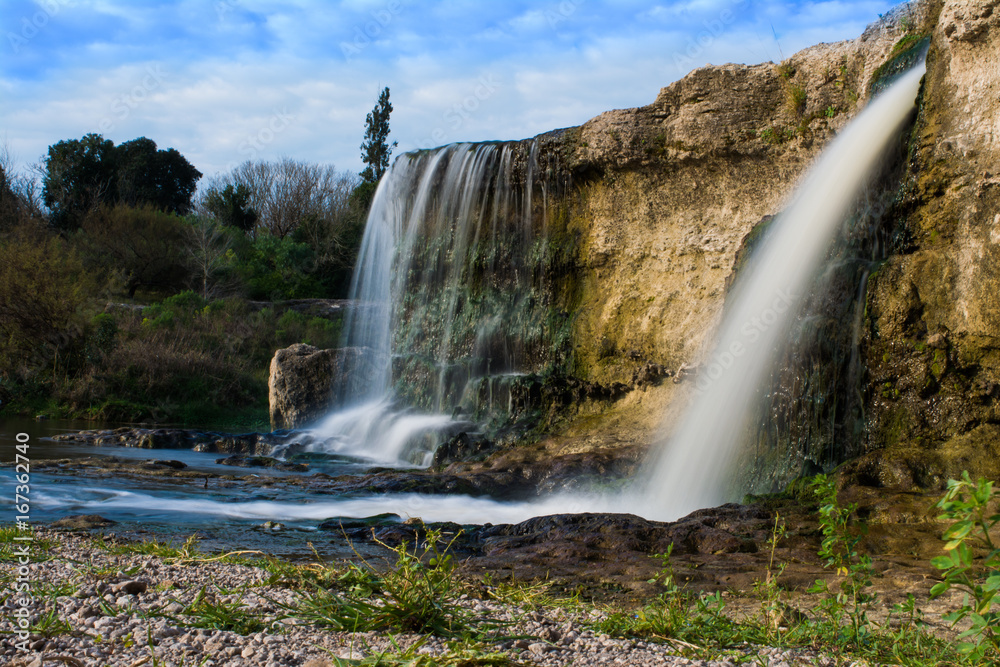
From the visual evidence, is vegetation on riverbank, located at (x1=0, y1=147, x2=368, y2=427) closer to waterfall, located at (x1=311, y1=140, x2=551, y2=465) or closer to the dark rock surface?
waterfall, located at (x1=311, y1=140, x2=551, y2=465)

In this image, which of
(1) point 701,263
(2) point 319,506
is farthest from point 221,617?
(1) point 701,263

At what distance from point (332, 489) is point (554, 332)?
5.70m

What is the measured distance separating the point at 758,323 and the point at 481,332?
658 cm

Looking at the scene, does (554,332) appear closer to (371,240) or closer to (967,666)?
(371,240)

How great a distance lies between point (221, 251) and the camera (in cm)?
2889

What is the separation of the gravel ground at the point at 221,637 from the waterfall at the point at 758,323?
4878 millimetres

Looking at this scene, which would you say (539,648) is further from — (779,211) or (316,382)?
(316,382)

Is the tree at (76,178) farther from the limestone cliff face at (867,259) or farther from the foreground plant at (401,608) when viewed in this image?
the foreground plant at (401,608)

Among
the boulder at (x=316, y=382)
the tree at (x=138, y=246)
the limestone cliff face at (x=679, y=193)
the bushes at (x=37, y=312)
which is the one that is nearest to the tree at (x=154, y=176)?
the tree at (x=138, y=246)

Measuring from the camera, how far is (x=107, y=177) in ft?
110

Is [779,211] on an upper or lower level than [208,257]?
lower

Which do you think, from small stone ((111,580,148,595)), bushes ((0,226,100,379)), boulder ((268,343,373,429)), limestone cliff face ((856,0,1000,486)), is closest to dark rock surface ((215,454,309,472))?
boulder ((268,343,373,429))

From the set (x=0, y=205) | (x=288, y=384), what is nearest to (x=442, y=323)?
(x=288, y=384)

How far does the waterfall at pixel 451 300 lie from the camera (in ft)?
43.5
